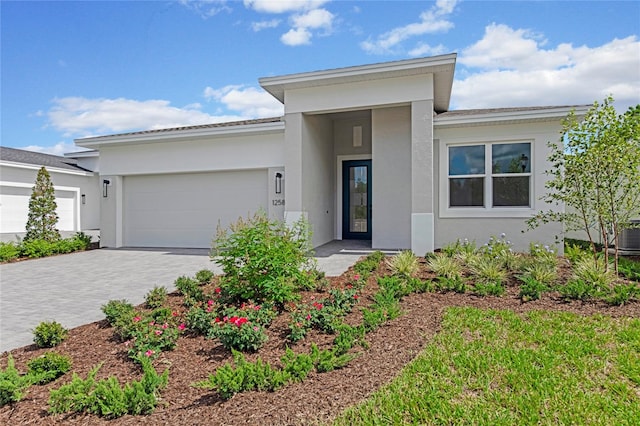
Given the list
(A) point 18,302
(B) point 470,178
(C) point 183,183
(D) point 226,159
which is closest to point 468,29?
(B) point 470,178

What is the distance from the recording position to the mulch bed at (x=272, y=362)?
9.24 feet

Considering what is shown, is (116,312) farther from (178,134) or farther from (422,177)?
(178,134)

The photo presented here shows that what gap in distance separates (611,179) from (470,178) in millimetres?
3852

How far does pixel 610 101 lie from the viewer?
20.6 ft

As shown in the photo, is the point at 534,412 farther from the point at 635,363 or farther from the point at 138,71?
the point at 138,71

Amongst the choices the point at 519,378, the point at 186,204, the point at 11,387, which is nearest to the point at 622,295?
the point at 519,378

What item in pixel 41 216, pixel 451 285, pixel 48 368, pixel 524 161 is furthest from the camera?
pixel 41 216

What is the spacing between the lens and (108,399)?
116 inches

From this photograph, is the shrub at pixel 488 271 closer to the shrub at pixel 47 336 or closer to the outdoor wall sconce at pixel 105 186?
the shrub at pixel 47 336

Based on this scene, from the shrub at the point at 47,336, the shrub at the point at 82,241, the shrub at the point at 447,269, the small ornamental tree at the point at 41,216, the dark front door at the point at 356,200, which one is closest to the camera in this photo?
the shrub at the point at 47,336

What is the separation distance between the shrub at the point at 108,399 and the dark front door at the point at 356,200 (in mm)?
10345

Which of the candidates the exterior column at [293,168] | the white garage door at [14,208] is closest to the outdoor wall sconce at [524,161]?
the exterior column at [293,168]

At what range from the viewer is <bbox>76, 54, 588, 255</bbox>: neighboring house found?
9375 mm

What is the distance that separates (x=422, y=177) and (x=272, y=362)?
672 centimetres
